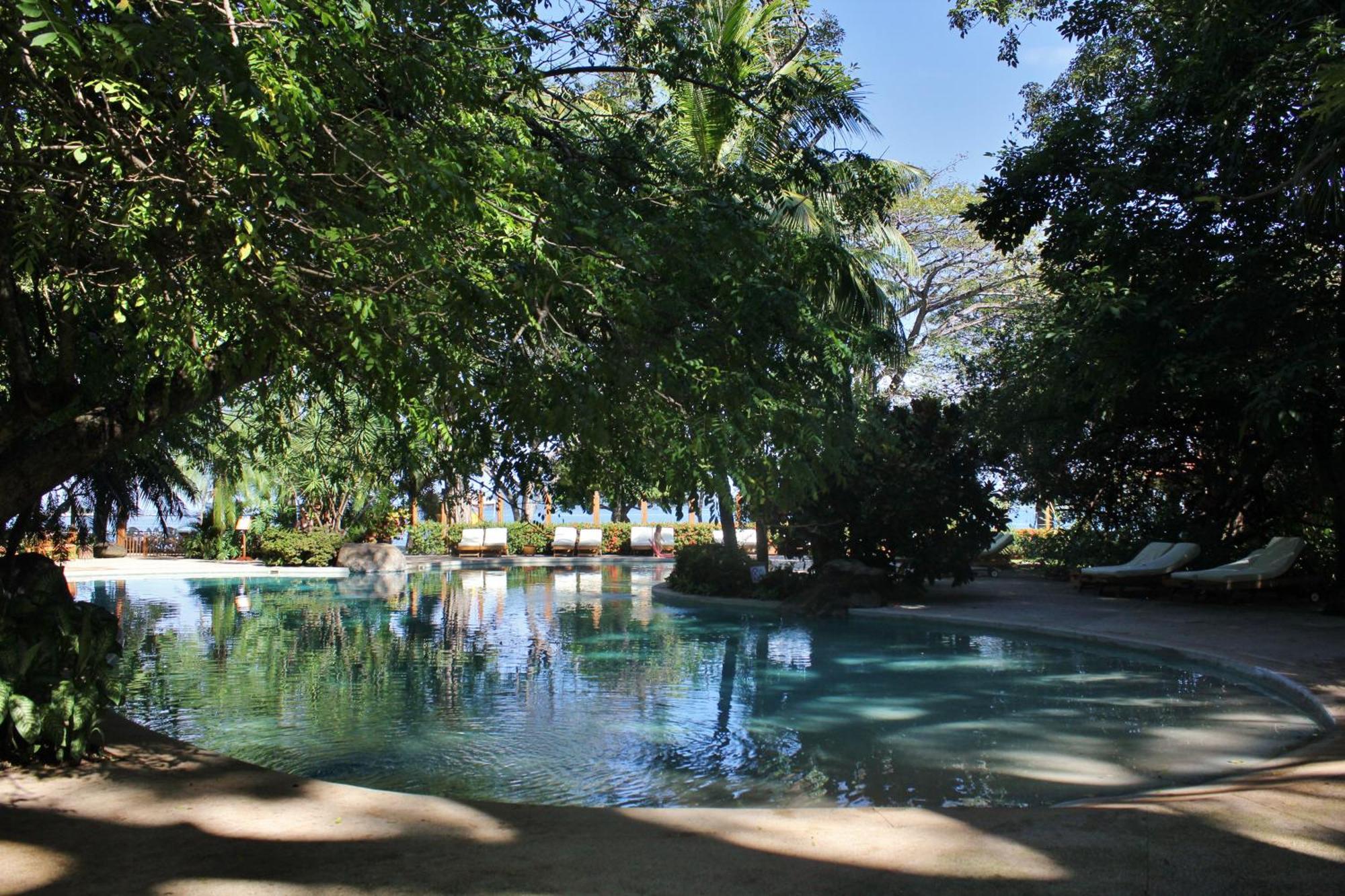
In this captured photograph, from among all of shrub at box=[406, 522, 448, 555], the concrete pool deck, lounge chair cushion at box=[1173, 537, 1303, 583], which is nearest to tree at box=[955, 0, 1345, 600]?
lounge chair cushion at box=[1173, 537, 1303, 583]

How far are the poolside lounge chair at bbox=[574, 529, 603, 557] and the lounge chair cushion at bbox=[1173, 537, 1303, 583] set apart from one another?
807 inches

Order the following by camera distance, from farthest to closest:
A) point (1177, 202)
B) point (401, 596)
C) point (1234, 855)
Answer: point (401, 596), point (1177, 202), point (1234, 855)

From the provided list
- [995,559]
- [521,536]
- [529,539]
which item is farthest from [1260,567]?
[521,536]

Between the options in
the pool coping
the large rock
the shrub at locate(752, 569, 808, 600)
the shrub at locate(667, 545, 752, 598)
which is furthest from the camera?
the large rock

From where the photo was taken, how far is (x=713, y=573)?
19.3 meters

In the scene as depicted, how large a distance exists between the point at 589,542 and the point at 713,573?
14.6 m

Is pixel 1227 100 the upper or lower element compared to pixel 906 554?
upper

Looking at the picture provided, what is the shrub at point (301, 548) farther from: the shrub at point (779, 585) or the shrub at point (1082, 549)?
the shrub at point (1082, 549)

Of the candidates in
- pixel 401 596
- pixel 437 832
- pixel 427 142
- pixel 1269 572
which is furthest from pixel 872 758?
pixel 401 596

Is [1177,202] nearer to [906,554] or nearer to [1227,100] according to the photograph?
[1227,100]

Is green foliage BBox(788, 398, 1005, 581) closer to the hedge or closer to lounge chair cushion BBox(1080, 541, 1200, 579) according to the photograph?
lounge chair cushion BBox(1080, 541, 1200, 579)

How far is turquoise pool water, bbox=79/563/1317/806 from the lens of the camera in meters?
7.24

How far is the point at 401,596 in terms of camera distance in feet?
68.2

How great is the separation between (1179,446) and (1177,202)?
5998mm
